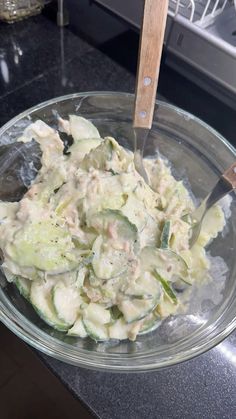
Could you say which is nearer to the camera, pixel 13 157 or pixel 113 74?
pixel 13 157

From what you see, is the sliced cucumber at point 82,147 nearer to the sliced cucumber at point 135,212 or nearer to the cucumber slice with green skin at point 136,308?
the sliced cucumber at point 135,212

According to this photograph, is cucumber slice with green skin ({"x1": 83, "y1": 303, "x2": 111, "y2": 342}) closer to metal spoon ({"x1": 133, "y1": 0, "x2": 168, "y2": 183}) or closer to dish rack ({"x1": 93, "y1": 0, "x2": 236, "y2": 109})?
metal spoon ({"x1": 133, "y1": 0, "x2": 168, "y2": 183})

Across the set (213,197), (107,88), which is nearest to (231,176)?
(213,197)

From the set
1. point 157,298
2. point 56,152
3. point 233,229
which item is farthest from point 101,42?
point 157,298

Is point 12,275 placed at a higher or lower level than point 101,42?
lower

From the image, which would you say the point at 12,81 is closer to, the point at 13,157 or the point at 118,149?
the point at 13,157

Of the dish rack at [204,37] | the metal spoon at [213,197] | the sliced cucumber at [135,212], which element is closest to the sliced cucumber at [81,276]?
the sliced cucumber at [135,212]

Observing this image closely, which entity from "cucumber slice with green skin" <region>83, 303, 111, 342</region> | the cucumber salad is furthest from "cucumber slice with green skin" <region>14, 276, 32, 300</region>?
"cucumber slice with green skin" <region>83, 303, 111, 342</region>
